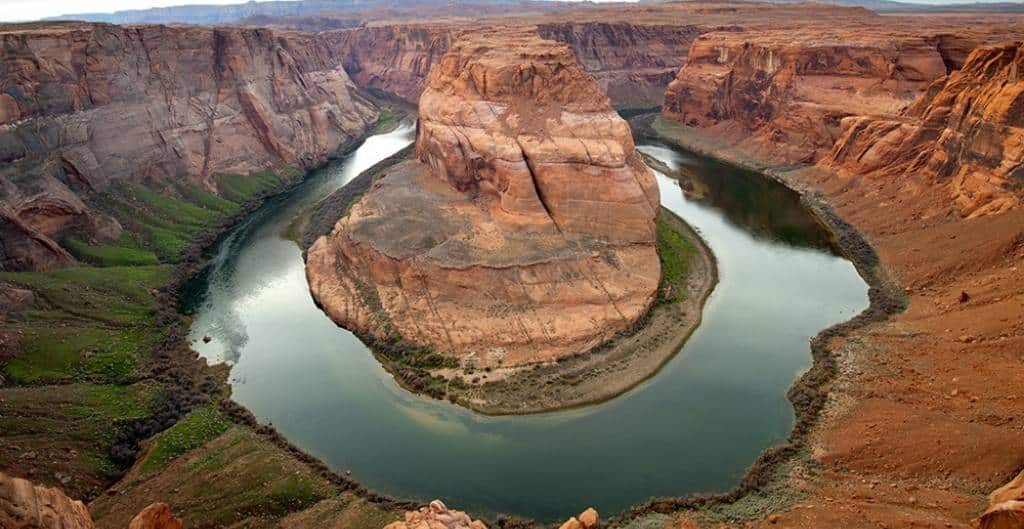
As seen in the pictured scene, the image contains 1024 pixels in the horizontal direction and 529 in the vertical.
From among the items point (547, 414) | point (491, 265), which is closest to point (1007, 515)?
point (547, 414)

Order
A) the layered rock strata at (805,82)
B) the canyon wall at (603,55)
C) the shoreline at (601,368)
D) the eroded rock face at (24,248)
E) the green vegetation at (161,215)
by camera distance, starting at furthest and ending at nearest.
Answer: the canyon wall at (603,55) → the layered rock strata at (805,82) → the green vegetation at (161,215) → the eroded rock face at (24,248) → the shoreline at (601,368)

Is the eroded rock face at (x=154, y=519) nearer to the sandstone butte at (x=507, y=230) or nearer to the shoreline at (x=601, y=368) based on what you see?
the shoreline at (x=601, y=368)

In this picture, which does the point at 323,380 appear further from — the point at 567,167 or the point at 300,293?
the point at 567,167

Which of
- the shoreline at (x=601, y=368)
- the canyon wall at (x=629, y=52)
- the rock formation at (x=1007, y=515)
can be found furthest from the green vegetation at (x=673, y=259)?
the canyon wall at (x=629, y=52)

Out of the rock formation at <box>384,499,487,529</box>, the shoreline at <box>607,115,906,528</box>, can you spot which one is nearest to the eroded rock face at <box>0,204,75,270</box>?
the rock formation at <box>384,499,487,529</box>

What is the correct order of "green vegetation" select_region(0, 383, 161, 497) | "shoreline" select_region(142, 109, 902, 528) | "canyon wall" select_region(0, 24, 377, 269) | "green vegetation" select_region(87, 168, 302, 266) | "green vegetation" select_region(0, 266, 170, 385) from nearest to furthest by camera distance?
"shoreline" select_region(142, 109, 902, 528)
"green vegetation" select_region(0, 383, 161, 497)
"green vegetation" select_region(0, 266, 170, 385)
"canyon wall" select_region(0, 24, 377, 269)
"green vegetation" select_region(87, 168, 302, 266)

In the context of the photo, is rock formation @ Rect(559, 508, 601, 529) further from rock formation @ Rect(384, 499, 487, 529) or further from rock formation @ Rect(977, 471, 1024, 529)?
rock formation @ Rect(977, 471, 1024, 529)
